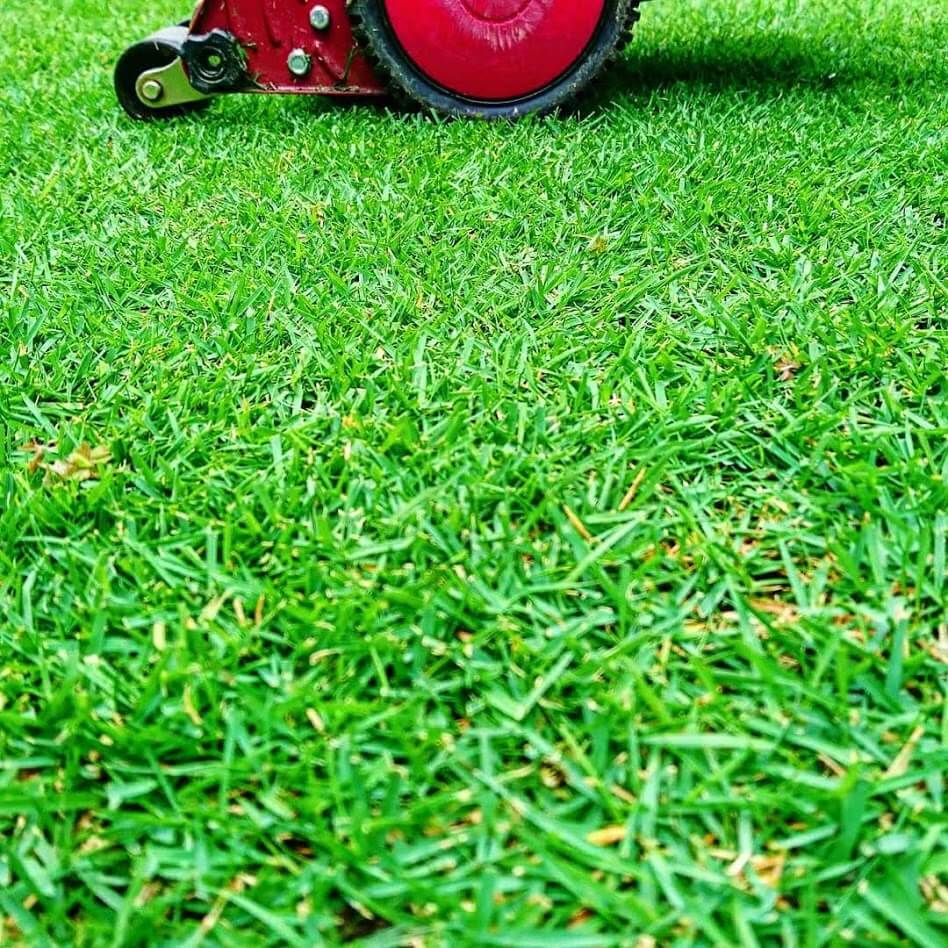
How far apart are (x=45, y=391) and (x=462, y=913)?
1.11 meters

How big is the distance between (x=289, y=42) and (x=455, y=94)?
0.47 m

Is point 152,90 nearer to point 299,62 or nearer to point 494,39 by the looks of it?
point 299,62

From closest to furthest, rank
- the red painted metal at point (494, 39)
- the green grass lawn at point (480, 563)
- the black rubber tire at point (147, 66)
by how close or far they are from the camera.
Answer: the green grass lawn at point (480, 563) < the red painted metal at point (494, 39) < the black rubber tire at point (147, 66)

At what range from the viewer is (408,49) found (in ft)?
8.52

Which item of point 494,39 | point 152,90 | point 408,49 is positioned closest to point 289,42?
point 408,49

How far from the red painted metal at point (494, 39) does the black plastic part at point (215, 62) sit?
0.44m

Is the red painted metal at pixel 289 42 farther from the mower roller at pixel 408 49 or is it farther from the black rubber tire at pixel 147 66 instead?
the black rubber tire at pixel 147 66

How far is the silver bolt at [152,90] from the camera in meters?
2.73

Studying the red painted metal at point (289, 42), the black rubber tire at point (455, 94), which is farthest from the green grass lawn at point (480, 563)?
the red painted metal at point (289, 42)

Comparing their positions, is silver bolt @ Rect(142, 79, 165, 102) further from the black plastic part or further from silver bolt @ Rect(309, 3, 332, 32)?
silver bolt @ Rect(309, 3, 332, 32)

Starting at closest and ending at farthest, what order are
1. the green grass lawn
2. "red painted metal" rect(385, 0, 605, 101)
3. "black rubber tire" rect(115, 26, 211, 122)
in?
1. the green grass lawn
2. "red painted metal" rect(385, 0, 605, 101)
3. "black rubber tire" rect(115, 26, 211, 122)

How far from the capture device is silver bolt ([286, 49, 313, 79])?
2.61 meters

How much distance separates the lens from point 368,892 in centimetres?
86

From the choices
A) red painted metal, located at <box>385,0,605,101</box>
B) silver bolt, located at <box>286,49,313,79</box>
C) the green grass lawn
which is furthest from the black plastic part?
the green grass lawn
